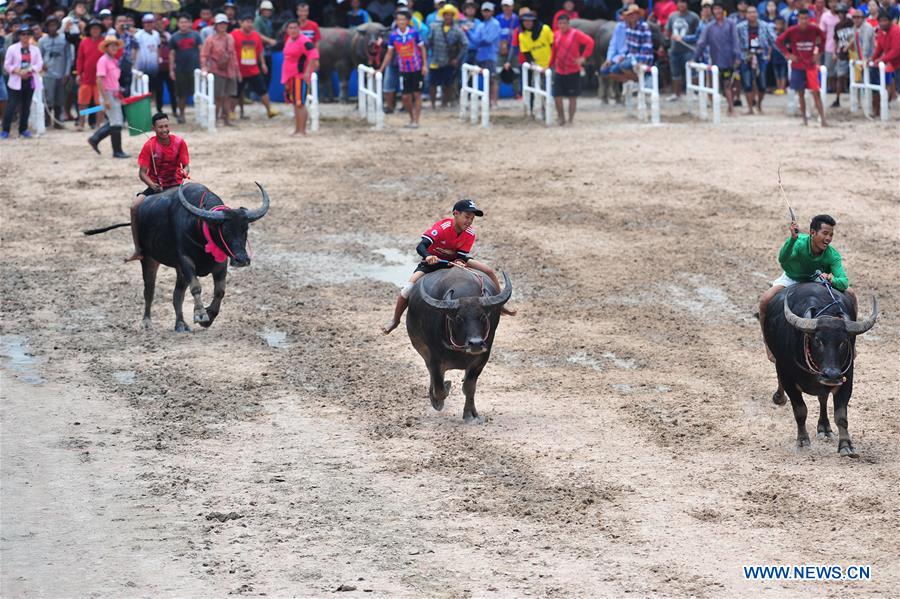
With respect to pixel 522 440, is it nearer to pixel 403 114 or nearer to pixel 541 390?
pixel 541 390

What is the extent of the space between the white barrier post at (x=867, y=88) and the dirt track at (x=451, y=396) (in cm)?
209

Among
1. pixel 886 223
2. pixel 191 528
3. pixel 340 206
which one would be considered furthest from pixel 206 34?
pixel 191 528

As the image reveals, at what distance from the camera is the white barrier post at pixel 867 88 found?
2564 cm

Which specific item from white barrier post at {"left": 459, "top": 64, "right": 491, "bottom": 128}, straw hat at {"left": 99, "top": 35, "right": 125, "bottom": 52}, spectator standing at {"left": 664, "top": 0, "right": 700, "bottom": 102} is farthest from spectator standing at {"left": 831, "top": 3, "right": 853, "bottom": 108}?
straw hat at {"left": 99, "top": 35, "right": 125, "bottom": 52}

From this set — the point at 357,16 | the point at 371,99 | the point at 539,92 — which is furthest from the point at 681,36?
the point at 357,16

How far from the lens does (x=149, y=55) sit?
26984 mm

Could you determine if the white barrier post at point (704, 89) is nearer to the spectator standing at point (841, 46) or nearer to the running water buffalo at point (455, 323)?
the spectator standing at point (841, 46)

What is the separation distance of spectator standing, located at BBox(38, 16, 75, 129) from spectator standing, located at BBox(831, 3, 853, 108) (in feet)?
46.2

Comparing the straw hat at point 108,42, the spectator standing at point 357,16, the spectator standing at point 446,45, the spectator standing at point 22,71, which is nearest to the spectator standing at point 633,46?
the spectator standing at point 446,45

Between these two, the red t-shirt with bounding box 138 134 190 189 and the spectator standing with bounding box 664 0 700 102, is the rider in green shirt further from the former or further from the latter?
the spectator standing with bounding box 664 0 700 102

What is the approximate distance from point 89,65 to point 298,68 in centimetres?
356

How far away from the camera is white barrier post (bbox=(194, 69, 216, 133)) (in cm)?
2591

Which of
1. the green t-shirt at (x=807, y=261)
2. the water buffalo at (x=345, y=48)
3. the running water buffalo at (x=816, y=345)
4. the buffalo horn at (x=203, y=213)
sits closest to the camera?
the running water buffalo at (x=816, y=345)

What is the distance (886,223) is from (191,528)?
12.1m
